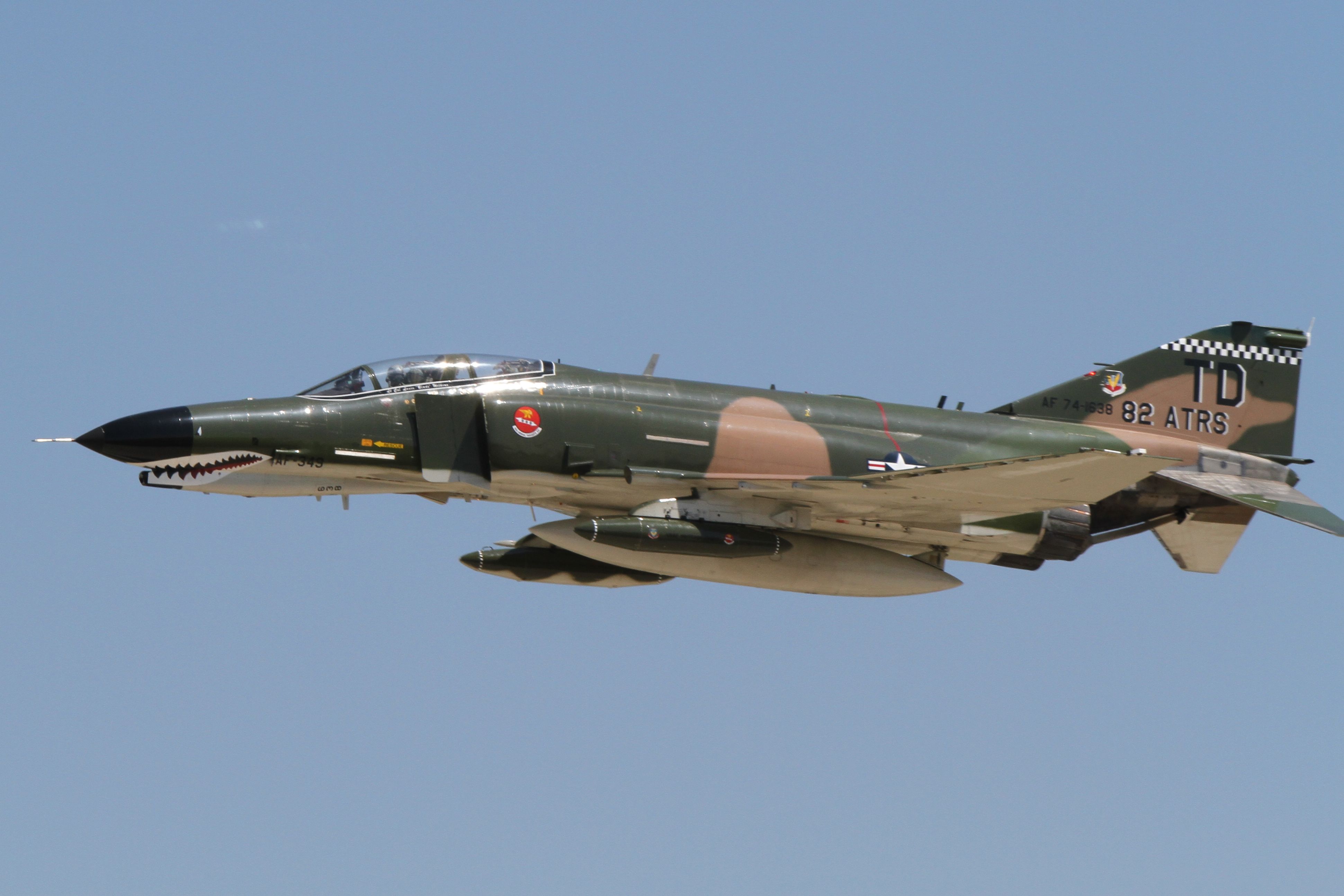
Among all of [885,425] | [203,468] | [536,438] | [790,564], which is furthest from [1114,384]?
[203,468]

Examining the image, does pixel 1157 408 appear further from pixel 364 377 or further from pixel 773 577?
pixel 364 377

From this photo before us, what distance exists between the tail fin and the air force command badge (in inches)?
→ 0.4

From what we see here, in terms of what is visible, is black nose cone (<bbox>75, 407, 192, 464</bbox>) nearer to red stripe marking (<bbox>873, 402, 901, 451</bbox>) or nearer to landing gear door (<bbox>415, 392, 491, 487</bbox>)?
landing gear door (<bbox>415, 392, 491, 487</bbox>)

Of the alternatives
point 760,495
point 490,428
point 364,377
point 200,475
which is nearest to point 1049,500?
point 760,495

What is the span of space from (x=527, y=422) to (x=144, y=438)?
4.43 m

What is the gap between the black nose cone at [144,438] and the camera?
17.6 meters

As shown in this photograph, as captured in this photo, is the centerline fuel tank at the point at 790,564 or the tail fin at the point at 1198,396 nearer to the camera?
the centerline fuel tank at the point at 790,564

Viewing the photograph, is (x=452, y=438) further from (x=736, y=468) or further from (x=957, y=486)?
(x=957, y=486)

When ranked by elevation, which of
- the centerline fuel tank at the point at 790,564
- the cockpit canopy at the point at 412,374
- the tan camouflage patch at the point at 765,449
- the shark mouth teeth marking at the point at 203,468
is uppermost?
the cockpit canopy at the point at 412,374

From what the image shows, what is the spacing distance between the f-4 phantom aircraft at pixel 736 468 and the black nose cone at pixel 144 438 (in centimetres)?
2

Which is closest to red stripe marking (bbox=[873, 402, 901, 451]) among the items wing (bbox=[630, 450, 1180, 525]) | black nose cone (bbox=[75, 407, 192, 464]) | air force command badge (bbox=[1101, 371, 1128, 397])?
wing (bbox=[630, 450, 1180, 525])

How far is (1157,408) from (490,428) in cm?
984

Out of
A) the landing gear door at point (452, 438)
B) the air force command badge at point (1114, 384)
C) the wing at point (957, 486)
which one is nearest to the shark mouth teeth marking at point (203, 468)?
the landing gear door at point (452, 438)

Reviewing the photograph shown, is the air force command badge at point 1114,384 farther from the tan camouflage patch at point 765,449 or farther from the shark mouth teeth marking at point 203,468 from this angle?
the shark mouth teeth marking at point 203,468
